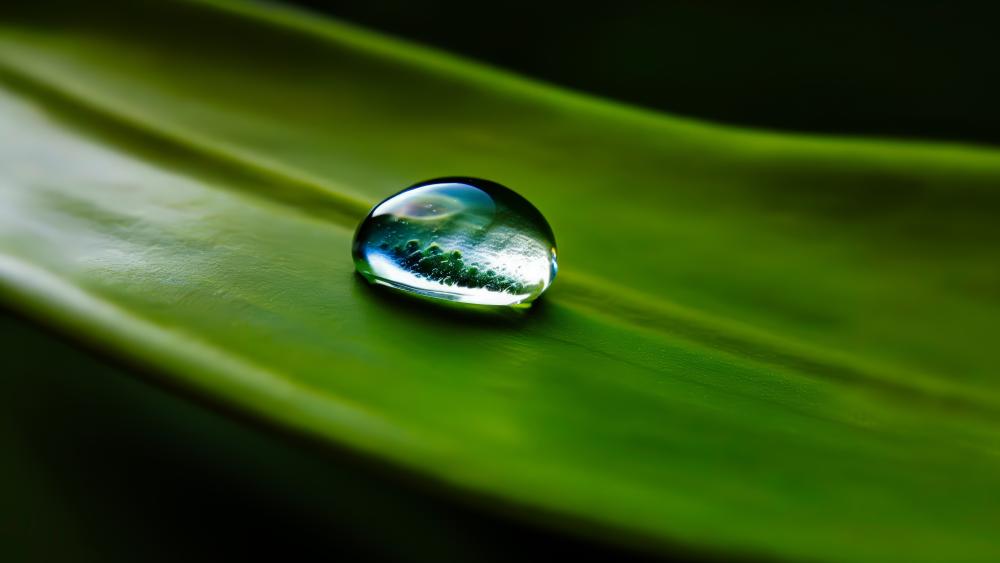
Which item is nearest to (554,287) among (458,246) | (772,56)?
(458,246)

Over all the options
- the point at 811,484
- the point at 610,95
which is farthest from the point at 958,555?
the point at 610,95

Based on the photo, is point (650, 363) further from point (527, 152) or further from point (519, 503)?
point (527, 152)

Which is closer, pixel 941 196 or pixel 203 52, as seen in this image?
pixel 941 196

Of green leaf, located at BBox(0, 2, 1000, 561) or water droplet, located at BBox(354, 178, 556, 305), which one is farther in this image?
water droplet, located at BBox(354, 178, 556, 305)

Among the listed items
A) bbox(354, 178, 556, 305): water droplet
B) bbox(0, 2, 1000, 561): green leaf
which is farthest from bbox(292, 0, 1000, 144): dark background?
bbox(354, 178, 556, 305): water droplet

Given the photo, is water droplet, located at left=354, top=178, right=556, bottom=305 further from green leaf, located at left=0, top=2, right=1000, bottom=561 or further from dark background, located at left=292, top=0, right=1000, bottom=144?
dark background, located at left=292, top=0, right=1000, bottom=144

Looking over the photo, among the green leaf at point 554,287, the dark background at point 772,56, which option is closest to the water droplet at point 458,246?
the green leaf at point 554,287

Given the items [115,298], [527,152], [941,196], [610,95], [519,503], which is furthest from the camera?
[610,95]
